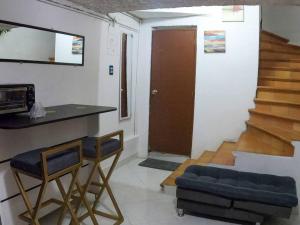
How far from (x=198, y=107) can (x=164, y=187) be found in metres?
1.49

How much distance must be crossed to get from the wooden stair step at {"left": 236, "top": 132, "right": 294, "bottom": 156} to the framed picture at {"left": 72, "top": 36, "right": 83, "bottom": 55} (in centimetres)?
198

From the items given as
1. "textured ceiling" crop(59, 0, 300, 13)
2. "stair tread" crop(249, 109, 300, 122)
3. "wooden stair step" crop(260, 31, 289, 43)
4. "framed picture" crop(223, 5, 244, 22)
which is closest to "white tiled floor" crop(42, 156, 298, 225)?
"stair tread" crop(249, 109, 300, 122)

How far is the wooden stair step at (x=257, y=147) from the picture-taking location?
117 inches

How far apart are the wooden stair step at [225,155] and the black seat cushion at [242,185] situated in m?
0.42

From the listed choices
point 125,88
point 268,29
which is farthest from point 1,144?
point 268,29

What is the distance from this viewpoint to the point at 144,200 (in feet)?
10.1

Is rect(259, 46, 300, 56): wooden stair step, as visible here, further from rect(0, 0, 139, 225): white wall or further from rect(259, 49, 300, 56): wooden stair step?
rect(0, 0, 139, 225): white wall

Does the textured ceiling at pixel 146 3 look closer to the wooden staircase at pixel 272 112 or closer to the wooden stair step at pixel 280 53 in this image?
the wooden staircase at pixel 272 112

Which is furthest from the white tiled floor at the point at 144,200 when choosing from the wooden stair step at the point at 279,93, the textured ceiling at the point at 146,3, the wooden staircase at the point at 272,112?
the textured ceiling at the point at 146,3

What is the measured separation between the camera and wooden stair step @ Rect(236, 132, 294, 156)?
117 inches

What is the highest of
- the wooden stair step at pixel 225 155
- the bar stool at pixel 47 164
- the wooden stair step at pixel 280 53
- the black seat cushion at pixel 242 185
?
the wooden stair step at pixel 280 53

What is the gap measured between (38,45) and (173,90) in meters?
2.36

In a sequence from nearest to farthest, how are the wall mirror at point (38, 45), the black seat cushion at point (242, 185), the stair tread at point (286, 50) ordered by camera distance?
the wall mirror at point (38, 45) → the black seat cushion at point (242, 185) → the stair tread at point (286, 50)

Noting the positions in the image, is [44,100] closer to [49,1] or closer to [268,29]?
[49,1]
